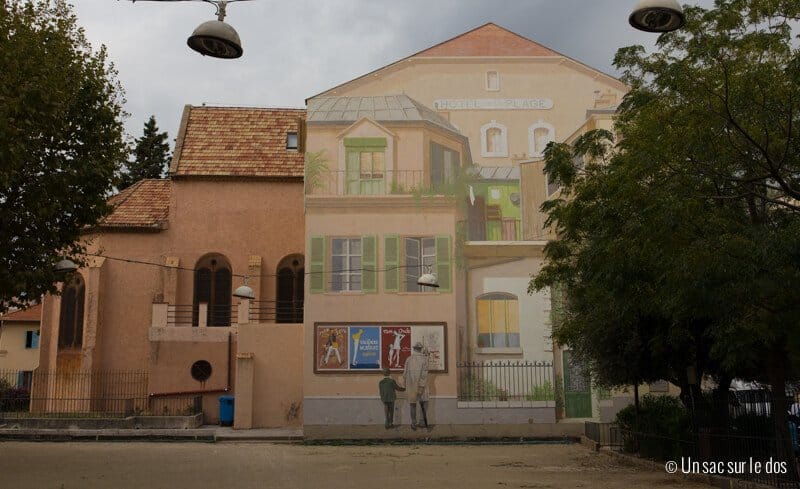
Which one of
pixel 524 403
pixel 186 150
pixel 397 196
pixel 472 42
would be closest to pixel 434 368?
pixel 524 403

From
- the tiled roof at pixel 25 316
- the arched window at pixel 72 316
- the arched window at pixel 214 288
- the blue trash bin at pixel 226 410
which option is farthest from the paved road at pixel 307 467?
the tiled roof at pixel 25 316

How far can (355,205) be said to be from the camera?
28.1m

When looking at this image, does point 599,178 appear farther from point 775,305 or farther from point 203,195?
point 203,195

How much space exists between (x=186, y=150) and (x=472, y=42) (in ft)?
42.9

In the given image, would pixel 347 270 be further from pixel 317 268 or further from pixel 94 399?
pixel 94 399

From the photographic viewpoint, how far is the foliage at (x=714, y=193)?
38.6 ft

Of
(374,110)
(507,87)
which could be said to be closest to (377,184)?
(374,110)

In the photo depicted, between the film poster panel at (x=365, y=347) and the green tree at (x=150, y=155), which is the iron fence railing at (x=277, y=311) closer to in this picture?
the film poster panel at (x=365, y=347)

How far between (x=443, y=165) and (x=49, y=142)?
14.5 meters

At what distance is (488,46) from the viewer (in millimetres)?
30109

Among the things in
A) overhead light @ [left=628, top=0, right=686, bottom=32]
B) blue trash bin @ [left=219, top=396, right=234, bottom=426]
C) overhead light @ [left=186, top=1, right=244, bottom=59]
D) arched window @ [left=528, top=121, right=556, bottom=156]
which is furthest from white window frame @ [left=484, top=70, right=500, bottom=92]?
overhead light @ [left=186, top=1, right=244, bottom=59]

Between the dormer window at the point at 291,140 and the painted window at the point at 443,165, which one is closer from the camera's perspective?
the painted window at the point at 443,165

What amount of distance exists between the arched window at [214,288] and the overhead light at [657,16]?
1051 inches

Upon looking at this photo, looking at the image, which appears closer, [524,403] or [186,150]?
[524,403]
